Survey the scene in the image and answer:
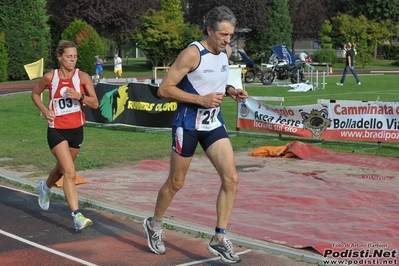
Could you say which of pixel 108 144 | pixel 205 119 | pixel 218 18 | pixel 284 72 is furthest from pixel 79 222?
pixel 284 72

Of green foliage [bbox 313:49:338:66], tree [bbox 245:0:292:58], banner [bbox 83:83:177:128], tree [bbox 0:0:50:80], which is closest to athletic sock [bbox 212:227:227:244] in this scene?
banner [bbox 83:83:177:128]

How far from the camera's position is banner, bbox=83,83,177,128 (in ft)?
Answer: 55.8

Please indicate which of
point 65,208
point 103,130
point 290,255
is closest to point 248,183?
point 65,208

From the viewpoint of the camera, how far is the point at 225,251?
6613 mm

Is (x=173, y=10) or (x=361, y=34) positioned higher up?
(x=173, y=10)

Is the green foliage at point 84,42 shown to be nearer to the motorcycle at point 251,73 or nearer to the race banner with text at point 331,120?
the motorcycle at point 251,73

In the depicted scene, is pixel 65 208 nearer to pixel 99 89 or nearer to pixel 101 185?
pixel 101 185

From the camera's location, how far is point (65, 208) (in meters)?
9.41

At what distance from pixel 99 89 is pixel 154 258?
38.5 feet

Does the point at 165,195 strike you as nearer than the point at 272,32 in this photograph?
Yes

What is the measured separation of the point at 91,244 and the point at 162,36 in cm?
5210

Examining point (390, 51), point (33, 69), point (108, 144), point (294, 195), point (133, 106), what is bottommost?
point (390, 51)

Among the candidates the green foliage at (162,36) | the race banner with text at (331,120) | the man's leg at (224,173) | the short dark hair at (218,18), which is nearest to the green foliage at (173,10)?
the green foliage at (162,36)

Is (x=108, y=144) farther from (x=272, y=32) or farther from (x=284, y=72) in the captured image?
(x=272, y=32)
